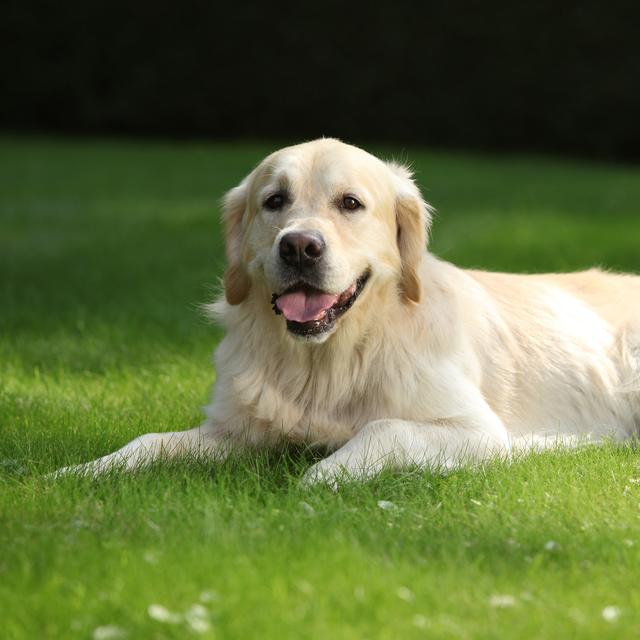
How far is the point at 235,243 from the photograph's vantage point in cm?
466

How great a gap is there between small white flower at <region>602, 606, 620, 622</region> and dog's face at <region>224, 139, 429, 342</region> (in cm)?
159

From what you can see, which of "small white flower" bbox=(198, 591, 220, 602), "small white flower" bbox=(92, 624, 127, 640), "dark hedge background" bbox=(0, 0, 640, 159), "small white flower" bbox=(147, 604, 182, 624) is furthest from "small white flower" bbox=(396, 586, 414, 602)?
"dark hedge background" bbox=(0, 0, 640, 159)

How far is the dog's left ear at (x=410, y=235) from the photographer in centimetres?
445

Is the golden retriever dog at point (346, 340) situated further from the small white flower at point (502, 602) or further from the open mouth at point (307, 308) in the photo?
the small white flower at point (502, 602)

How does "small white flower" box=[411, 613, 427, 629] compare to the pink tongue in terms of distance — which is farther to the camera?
the pink tongue

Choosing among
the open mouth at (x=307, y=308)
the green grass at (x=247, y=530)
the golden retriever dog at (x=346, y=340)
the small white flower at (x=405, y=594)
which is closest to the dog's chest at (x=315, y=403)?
the golden retriever dog at (x=346, y=340)

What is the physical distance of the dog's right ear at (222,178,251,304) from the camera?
4473 mm

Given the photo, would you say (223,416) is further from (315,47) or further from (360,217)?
(315,47)

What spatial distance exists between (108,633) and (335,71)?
2130cm

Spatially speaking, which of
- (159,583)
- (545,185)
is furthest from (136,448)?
(545,185)

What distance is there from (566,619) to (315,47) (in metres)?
21.4

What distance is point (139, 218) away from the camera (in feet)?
42.3

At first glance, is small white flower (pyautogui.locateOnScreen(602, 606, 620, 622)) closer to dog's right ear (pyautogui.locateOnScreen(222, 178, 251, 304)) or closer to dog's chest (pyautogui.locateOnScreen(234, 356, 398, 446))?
dog's chest (pyautogui.locateOnScreen(234, 356, 398, 446))

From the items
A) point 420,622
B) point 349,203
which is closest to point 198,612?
point 420,622
